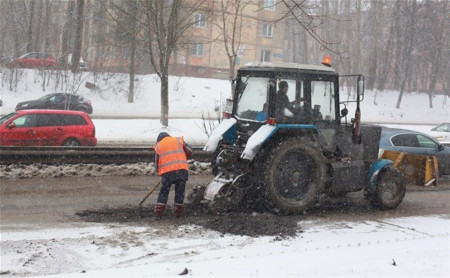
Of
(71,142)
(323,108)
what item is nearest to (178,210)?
(323,108)

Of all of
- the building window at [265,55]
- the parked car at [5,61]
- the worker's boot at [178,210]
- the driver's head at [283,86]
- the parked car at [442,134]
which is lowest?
the worker's boot at [178,210]

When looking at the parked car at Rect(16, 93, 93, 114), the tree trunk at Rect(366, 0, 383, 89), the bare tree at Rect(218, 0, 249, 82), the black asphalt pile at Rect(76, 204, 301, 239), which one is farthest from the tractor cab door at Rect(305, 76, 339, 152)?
the tree trunk at Rect(366, 0, 383, 89)

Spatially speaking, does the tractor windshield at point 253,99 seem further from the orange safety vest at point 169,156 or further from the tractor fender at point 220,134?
the orange safety vest at point 169,156

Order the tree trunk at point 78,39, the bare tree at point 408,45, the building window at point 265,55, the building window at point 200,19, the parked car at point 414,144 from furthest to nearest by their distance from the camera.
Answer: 1. the building window at point 265,55
2. the bare tree at point 408,45
3. the tree trunk at point 78,39
4. the building window at point 200,19
5. the parked car at point 414,144

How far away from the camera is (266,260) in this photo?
24.6 feet

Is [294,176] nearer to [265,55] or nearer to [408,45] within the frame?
[408,45]

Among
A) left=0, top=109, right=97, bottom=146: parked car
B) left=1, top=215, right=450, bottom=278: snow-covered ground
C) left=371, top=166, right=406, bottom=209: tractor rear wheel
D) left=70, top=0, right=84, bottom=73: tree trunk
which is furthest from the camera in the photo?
left=70, top=0, right=84, bottom=73: tree trunk

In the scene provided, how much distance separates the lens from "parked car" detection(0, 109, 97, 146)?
60.4ft

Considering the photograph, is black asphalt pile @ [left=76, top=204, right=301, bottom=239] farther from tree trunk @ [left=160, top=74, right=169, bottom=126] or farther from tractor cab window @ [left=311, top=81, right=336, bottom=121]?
tree trunk @ [left=160, top=74, right=169, bottom=126]

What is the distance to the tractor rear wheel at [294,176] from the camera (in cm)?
1016

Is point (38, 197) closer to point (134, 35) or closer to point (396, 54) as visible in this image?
point (134, 35)

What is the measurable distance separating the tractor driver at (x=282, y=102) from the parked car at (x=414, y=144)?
19.0 feet

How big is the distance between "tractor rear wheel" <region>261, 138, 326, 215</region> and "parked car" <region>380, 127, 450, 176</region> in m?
5.46

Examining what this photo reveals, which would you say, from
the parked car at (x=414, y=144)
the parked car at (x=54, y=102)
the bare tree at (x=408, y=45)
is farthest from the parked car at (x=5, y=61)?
the bare tree at (x=408, y=45)
